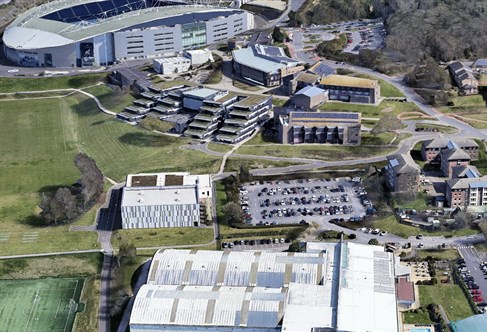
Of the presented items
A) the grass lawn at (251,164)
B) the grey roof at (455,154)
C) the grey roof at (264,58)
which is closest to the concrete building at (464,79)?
the grey roof at (264,58)

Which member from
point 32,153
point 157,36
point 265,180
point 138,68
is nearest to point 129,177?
point 265,180

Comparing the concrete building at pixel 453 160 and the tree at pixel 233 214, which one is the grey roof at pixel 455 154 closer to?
the concrete building at pixel 453 160

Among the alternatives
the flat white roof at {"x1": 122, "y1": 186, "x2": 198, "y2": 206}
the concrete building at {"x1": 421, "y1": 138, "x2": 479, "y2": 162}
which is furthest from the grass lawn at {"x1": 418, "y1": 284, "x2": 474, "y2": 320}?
the concrete building at {"x1": 421, "y1": 138, "x2": 479, "y2": 162}

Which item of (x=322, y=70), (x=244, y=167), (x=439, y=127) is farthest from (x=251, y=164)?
(x=322, y=70)

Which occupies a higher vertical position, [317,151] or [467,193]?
[467,193]

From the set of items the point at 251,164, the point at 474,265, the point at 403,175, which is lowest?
the point at 251,164

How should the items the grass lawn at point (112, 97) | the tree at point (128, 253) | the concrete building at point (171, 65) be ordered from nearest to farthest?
1. the tree at point (128, 253)
2. the grass lawn at point (112, 97)
3. the concrete building at point (171, 65)

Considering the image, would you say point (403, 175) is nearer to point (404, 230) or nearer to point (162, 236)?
point (404, 230)
